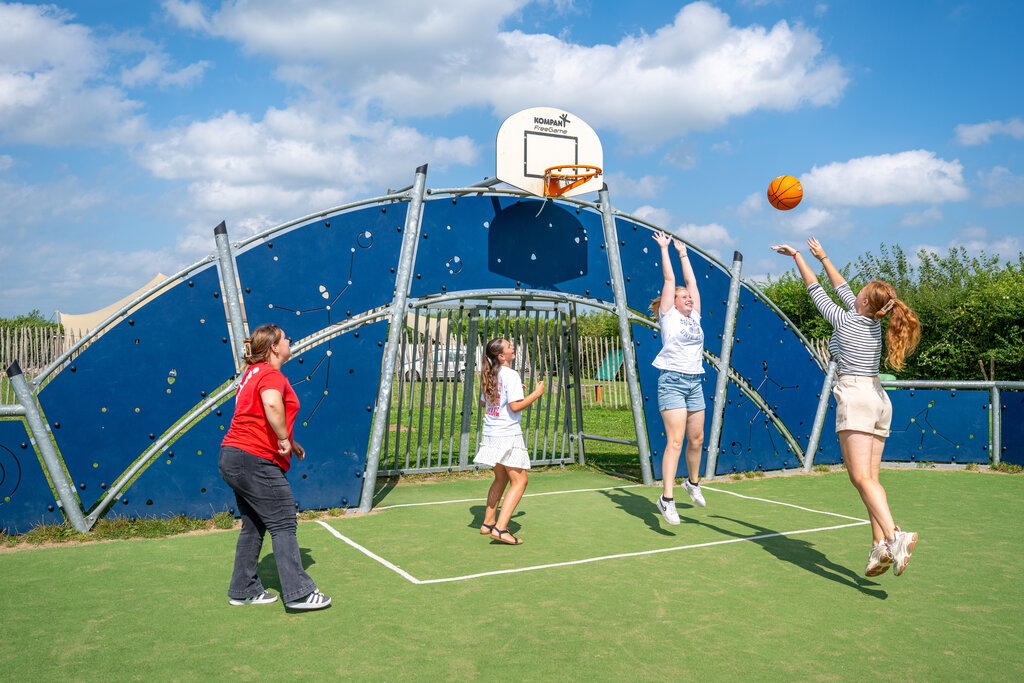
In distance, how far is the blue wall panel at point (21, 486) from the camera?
22.8ft

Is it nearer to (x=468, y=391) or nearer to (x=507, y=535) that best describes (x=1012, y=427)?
(x=468, y=391)

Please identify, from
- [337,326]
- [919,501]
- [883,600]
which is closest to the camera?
[883,600]

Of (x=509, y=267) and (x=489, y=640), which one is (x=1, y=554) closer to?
(x=489, y=640)

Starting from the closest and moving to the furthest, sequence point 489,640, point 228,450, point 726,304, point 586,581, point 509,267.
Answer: point 489,640, point 228,450, point 586,581, point 509,267, point 726,304

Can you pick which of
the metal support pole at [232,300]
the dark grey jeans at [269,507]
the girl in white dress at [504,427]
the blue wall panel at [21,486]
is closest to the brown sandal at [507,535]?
the girl in white dress at [504,427]

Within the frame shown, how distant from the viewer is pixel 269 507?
15.9ft

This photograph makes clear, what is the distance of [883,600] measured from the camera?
5176 millimetres

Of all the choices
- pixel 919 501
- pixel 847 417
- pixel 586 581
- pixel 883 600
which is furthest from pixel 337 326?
pixel 919 501

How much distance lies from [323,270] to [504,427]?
10.3 ft

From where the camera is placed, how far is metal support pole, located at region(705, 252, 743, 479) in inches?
432

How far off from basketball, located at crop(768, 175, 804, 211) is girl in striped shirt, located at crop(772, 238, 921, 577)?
129 inches

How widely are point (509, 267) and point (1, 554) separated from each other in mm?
6246

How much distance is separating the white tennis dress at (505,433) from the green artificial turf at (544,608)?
820 millimetres

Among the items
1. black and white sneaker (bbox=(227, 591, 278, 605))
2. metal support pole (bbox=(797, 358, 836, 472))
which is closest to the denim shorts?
black and white sneaker (bbox=(227, 591, 278, 605))
